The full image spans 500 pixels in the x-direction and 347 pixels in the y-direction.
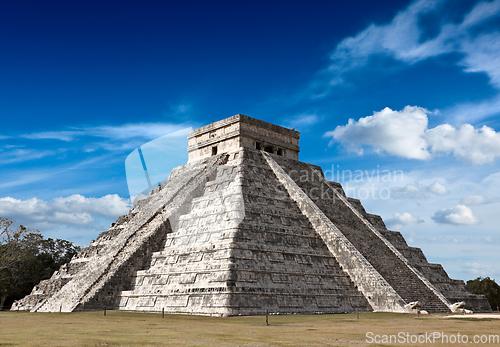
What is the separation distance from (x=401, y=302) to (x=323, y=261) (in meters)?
3.35

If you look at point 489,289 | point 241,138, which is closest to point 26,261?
point 241,138

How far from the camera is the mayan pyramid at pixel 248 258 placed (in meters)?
16.4

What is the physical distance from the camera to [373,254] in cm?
2050

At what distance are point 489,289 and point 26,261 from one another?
3576 centimetres

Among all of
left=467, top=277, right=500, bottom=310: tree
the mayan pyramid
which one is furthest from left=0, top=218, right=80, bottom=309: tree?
left=467, top=277, right=500, bottom=310: tree

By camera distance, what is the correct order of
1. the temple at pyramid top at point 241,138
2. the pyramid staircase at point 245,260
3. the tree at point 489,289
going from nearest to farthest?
the pyramid staircase at point 245,260
the temple at pyramid top at point 241,138
the tree at point 489,289

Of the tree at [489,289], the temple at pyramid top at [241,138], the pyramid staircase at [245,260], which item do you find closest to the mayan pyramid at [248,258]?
the pyramid staircase at [245,260]

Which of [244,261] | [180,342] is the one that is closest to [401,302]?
[244,261]

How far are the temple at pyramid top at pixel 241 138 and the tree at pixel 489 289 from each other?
20.8 meters

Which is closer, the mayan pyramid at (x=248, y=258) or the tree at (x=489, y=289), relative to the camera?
the mayan pyramid at (x=248, y=258)

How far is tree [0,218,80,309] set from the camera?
27.5 metres

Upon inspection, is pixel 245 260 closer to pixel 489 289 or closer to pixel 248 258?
pixel 248 258

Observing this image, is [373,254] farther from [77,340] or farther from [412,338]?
[77,340]

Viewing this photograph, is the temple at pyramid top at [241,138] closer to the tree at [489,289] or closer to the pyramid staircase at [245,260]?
the pyramid staircase at [245,260]
